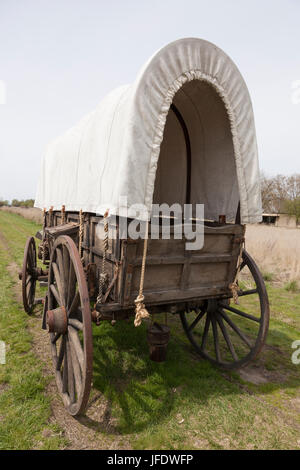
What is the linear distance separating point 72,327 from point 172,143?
121 inches

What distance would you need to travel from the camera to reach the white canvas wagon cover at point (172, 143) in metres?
2.29

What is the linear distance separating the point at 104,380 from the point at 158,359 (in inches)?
25.2

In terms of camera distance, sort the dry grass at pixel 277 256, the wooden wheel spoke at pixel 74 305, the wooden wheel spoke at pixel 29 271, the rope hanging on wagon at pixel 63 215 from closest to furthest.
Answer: the wooden wheel spoke at pixel 74 305 → the rope hanging on wagon at pixel 63 215 → the wooden wheel spoke at pixel 29 271 → the dry grass at pixel 277 256

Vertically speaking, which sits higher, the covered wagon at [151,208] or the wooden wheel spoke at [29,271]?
the covered wagon at [151,208]

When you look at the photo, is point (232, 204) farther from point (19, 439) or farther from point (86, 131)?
point (19, 439)

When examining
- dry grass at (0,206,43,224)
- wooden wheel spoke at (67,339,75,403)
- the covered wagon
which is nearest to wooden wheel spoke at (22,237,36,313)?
the covered wagon

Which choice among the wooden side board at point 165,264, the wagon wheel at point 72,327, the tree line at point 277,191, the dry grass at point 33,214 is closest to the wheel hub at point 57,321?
the wagon wheel at point 72,327

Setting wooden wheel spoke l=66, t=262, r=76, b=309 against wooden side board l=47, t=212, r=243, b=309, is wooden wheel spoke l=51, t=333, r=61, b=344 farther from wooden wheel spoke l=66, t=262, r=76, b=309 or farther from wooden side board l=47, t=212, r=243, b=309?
wooden side board l=47, t=212, r=243, b=309

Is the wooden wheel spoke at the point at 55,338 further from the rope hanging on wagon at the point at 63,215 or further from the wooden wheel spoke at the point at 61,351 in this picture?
the rope hanging on wagon at the point at 63,215

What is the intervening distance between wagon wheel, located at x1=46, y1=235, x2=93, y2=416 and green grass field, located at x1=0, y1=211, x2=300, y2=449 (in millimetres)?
272

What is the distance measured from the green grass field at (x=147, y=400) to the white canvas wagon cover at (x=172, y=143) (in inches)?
73.4

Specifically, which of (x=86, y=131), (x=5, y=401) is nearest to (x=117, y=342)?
(x=5, y=401)

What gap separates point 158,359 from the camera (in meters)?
3.25

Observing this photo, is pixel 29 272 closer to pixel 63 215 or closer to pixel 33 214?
pixel 63 215
